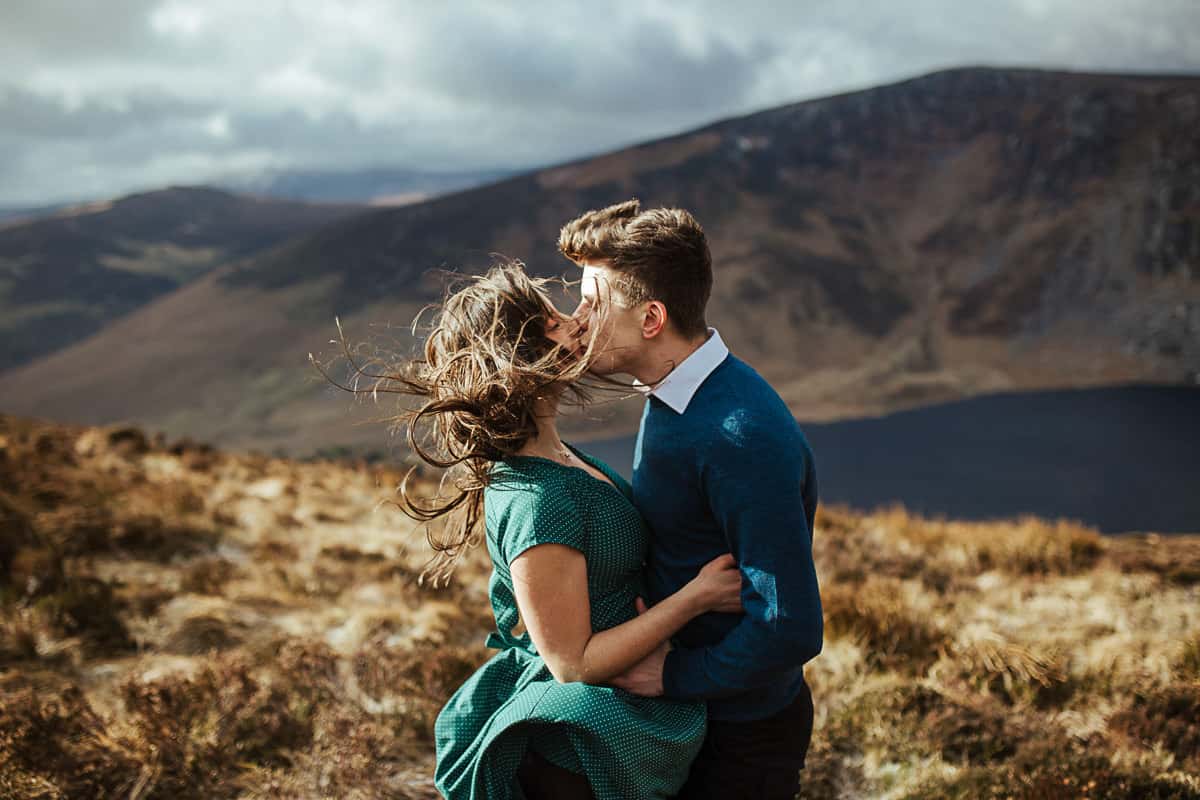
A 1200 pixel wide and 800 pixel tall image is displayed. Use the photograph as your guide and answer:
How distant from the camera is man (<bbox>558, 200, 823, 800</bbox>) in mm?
1795

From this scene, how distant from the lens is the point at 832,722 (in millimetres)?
3742

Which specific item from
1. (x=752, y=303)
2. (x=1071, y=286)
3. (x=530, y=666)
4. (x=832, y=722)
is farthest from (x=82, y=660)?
(x=1071, y=286)

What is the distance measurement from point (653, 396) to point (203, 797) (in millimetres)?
2687

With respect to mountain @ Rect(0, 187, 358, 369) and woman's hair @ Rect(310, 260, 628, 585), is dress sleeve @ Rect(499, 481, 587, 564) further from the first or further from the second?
mountain @ Rect(0, 187, 358, 369)

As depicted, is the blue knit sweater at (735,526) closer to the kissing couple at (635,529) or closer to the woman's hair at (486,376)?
the kissing couple at (635,529)

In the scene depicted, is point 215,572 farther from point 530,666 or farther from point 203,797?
point 530,666

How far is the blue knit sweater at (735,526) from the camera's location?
179 centimetres

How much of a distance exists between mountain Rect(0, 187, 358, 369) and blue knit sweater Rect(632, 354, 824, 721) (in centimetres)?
10518

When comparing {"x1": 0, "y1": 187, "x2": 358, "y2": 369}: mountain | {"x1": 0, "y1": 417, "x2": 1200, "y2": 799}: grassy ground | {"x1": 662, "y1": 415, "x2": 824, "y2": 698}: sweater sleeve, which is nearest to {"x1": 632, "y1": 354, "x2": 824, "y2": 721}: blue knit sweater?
Result: {"x1": 662, "y1": 415, "x2": 824, "y2": 698}: sweater sleeve

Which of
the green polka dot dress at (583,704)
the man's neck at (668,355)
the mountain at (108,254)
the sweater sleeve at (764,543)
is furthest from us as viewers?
the mountain at (108,254)

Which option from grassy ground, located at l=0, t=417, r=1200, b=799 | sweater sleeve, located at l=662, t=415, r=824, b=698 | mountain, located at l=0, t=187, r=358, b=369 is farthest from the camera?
mountain, located at l=0, t=187, r=358, b=369

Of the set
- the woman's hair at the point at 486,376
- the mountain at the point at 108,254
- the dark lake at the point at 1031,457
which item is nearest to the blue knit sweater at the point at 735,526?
the woman's hair at the point at 486,376

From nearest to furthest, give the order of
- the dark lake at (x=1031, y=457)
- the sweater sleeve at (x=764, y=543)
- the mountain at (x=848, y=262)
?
the sweater sleeve at (x=764, y=543)
the dark lake at (x=1031, y=457)
the mountain at (x=848, y=262)

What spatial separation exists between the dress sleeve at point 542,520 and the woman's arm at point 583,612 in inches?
0.9
